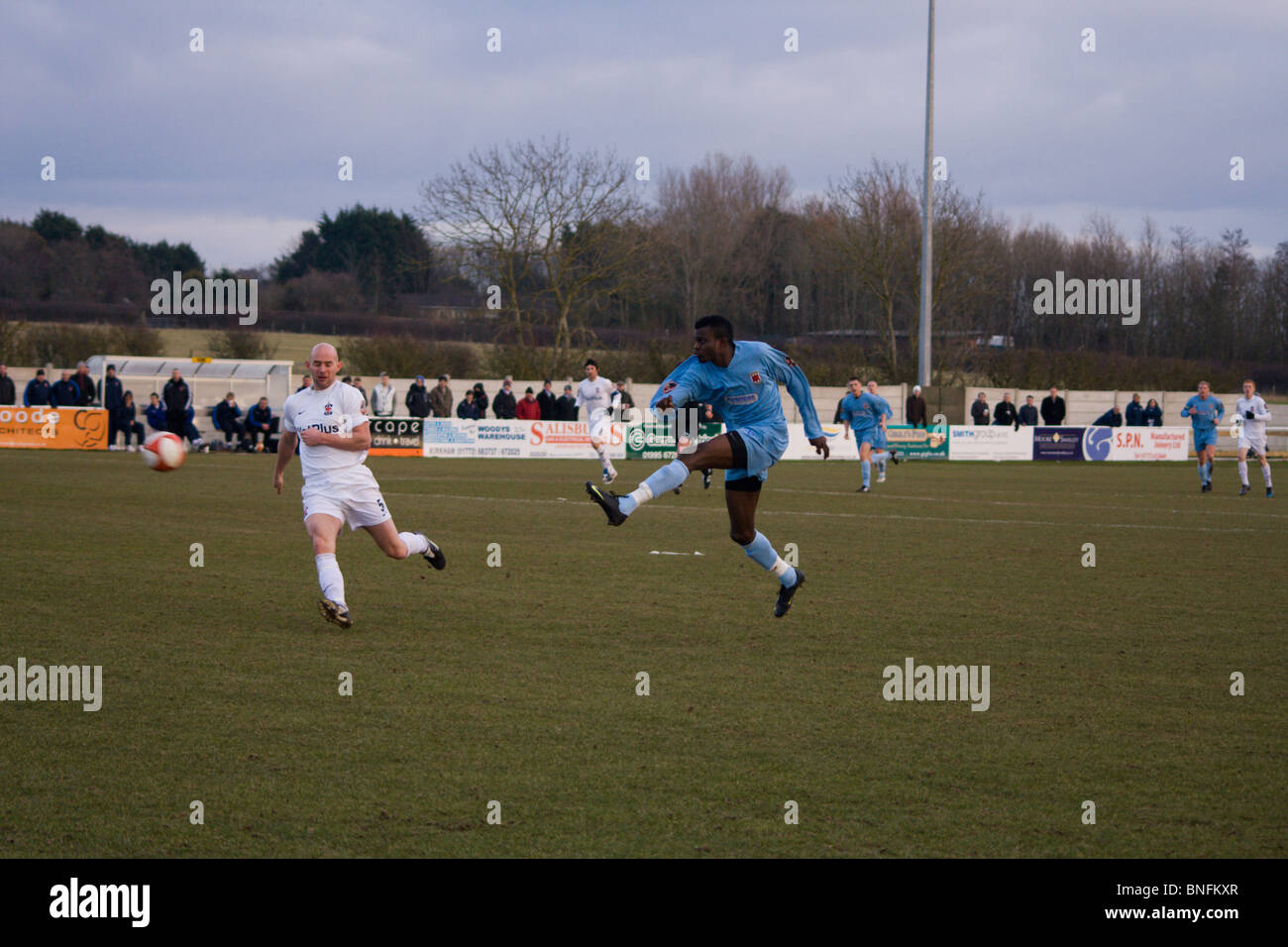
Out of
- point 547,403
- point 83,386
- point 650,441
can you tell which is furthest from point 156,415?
point 650,441

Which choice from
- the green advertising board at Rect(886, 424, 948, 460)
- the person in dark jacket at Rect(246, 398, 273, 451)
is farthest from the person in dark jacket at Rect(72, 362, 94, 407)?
the green advertising board at Rect(886, 424, 948, 460)

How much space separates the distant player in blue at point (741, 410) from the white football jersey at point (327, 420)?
2059 millimetres

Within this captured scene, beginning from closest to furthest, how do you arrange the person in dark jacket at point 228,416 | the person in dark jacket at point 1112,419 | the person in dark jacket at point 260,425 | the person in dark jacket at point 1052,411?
the person in dark jacket at point 260,425 → the person in dark jacket at point 228,416 → the person in dark jacket at point 1052,411 → the person in dark jacket at point 1112,419

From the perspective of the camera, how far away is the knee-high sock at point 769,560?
9.65 meters

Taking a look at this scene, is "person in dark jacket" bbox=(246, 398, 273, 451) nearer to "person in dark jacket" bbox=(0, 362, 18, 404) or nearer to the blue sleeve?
"person in dark jacket" bbox=(0, 362, 18, 404)

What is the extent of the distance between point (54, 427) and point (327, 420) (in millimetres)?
27082

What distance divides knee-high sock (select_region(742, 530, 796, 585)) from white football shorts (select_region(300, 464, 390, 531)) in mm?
2869

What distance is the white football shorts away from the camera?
358 inches

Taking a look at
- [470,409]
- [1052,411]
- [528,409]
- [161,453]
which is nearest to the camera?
[161,453]

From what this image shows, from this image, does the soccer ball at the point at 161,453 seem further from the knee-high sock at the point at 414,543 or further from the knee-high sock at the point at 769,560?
the knee-high sock at the point at 769,560

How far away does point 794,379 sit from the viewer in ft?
33.1

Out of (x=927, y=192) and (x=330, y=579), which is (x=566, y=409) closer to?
(x=927, y=192)

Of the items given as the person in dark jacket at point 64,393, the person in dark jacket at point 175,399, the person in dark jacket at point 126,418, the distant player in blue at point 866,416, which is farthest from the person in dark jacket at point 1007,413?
the person in dark jacket at point 64,393

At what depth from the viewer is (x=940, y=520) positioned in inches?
703
